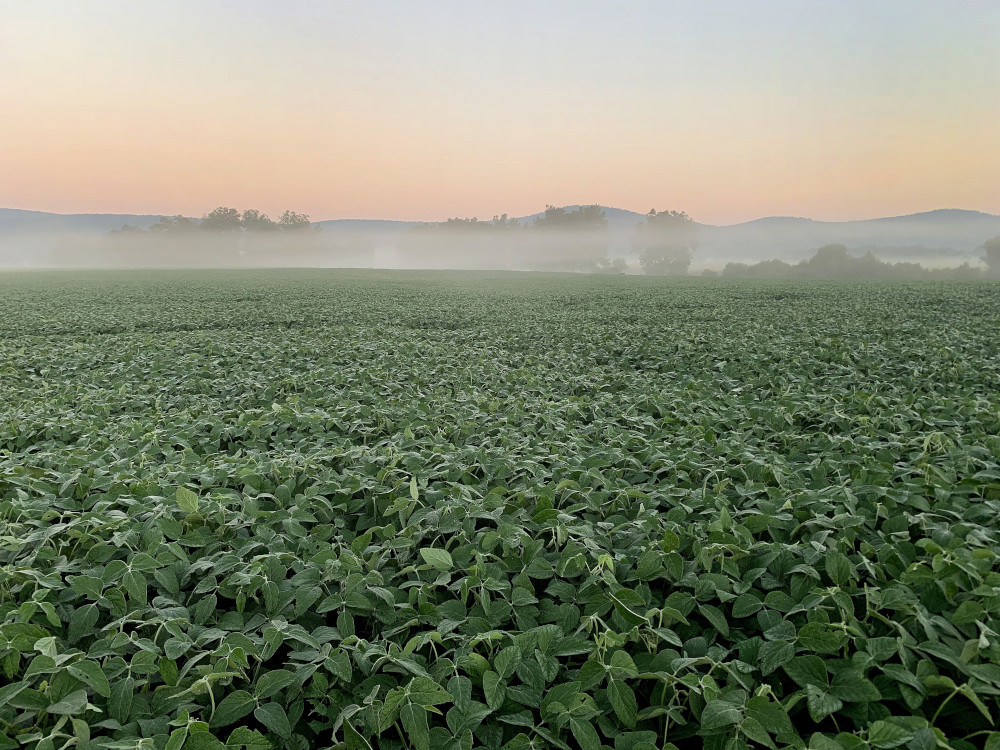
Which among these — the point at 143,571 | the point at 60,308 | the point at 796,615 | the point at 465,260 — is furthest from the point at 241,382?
the point at 465,260

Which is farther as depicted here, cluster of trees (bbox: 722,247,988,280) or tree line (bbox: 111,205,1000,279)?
tree line (bbox: 111,205,1000,279)

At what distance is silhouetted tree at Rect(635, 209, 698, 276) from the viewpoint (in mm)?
120000

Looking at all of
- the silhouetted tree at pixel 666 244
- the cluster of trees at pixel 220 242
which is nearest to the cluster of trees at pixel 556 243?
the silhouetted tree at pixel 666 244

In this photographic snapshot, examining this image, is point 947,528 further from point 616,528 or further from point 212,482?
point 212,482

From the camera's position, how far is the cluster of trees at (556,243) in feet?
403

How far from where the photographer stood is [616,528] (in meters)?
3.28

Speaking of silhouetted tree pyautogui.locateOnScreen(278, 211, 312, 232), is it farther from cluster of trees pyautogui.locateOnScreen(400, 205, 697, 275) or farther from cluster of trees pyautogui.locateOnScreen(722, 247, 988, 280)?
cluster of trees pyautogui.locateOnScreen(722, 247, 988, 280)

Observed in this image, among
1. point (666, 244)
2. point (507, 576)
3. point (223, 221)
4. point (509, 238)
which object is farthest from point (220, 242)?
point (507, 576)

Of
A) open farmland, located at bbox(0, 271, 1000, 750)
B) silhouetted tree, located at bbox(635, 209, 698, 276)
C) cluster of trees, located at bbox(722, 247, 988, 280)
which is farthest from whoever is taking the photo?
silhouetted tree, located at bbox(635, 209, 698, 276)

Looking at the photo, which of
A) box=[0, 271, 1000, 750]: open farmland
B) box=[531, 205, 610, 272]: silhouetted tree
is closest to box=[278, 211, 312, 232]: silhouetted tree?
box=[531, 205, 610, 272]: silhouetted tree

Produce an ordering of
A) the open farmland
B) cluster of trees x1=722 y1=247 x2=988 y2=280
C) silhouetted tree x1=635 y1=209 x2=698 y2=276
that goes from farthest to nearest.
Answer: silhouetted tree x1=635 y1=209 x2=698 y2=276
cluster of trees x1=722 y1=247 x2=988 y2=280
the open farmland

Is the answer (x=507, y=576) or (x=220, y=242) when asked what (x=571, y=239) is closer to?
(x=220, y=242)

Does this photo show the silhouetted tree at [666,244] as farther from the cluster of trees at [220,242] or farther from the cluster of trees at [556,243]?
the cluster of trees at [220,242]

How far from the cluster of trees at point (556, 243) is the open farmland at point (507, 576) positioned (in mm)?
120121
